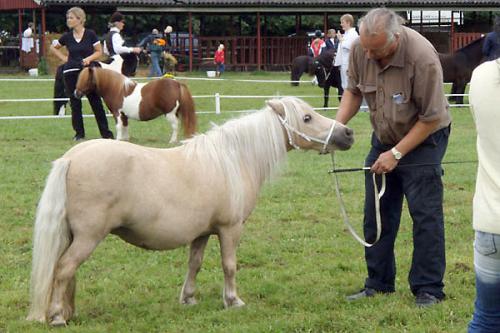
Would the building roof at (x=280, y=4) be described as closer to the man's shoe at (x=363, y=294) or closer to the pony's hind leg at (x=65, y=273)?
the man's shoe at (x=363, y=294)

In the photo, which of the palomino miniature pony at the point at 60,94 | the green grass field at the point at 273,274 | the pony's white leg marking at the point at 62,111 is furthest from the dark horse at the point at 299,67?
the green grass field at the point at 273,274

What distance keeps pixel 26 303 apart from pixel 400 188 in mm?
2730

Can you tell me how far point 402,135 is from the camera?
5734 mm

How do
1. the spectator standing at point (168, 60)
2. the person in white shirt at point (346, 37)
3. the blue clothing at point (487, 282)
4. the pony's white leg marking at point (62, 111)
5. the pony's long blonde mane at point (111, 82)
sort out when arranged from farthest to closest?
the spectator standing at point (168, 60)
the person in white shirt at point (346, 37)
the pony's white leg marking at point (62, 111)
the pony's long blonde mane at point (111, 82)
the blue clothing at point (487, 282)

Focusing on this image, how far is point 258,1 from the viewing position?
34.1 metres

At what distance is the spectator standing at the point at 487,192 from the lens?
3447 millimetres

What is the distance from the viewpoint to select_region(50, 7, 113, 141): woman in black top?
44.5 ft

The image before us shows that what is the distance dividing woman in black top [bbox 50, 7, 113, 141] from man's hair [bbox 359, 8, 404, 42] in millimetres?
8702

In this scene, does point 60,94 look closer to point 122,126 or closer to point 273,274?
point 122,126

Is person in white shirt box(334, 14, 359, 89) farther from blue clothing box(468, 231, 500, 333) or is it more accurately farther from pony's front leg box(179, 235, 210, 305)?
blue clothing box(468, 231, 500, 333)

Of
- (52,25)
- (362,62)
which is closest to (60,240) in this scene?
(362,62)

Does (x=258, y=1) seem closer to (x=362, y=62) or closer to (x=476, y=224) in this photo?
(x=362, y=62)

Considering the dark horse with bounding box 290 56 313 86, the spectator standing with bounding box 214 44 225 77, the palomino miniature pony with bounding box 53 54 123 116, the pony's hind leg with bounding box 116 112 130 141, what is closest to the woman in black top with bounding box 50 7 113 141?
the pony's hind leg with bounding box 116 112 130 141

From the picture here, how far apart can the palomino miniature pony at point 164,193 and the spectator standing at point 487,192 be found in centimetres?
220
